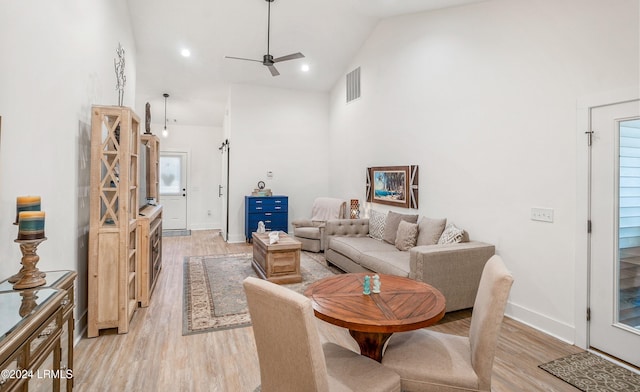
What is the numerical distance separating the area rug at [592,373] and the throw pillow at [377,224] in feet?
8.61

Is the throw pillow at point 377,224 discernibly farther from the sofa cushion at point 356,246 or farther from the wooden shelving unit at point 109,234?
the wooden shelving unit at point 109,234

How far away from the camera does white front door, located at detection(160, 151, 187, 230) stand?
8781 millimetres

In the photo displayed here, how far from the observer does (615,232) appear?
2.49 m

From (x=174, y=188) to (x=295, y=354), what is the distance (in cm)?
858

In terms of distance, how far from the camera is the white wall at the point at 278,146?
273 inches

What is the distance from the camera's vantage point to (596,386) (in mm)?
2115

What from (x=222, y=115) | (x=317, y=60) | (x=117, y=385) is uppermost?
(x=317, y=60)

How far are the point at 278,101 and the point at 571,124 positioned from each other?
5.61 metres

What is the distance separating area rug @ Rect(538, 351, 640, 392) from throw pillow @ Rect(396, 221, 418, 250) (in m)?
1.80

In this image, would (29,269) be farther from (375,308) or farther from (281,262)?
(281,262)

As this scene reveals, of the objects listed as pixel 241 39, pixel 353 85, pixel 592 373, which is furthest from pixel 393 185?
pixel 241 39

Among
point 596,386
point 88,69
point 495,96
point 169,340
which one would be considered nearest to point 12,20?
point 88,69

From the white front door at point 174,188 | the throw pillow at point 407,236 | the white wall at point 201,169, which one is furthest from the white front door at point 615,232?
the white front door at point 174,188

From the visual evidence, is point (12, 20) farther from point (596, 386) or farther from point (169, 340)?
point (596, 386)
